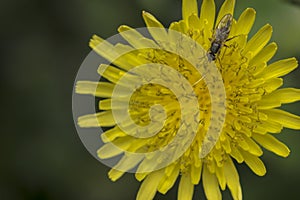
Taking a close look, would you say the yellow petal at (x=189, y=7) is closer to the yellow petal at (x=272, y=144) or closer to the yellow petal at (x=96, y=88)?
the yellow petal at (x=96, y=88)

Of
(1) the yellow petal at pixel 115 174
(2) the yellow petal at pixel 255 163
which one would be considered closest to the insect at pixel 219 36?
(2) the yellow petal at pixel 255 163

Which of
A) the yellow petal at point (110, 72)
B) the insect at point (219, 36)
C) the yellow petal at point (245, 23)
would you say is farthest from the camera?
the yellow petal at point (110, 72)

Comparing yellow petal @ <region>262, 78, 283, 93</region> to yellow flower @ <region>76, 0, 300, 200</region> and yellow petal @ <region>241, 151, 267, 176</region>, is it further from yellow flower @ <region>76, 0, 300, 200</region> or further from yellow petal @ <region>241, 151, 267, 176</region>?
yellow petal @ <region>241, 151, 267, 176</region>

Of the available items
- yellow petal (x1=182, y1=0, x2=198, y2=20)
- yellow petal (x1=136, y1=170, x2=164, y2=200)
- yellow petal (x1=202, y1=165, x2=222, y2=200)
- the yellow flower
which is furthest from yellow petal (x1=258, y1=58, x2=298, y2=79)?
yellow petal (x1=136, y1=170, x2=164, y2=200)

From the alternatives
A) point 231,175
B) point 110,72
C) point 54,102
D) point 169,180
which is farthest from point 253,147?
point 54,102

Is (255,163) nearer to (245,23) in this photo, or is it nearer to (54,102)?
(245,23)
